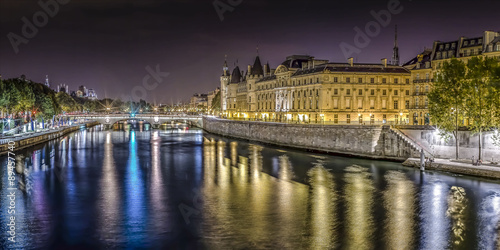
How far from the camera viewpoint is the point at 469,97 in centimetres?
4053

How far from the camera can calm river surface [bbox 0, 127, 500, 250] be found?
70.5 ft

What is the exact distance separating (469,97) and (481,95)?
3.39 ft

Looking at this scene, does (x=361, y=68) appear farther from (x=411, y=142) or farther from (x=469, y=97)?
(x=469, y=97)

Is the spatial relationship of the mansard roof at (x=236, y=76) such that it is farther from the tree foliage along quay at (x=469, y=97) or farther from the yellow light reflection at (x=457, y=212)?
the yellow light reflection at (x=457, y=212)

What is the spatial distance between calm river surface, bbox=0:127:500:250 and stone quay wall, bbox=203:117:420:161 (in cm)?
322

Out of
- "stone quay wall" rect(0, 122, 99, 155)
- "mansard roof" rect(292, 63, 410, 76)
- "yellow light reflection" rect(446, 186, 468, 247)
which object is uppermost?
"mansard roof" rect(292, 63, 410, 76)

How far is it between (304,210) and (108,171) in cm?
2386

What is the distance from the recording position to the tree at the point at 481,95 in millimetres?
38750

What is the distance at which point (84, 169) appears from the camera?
4384 centimetres

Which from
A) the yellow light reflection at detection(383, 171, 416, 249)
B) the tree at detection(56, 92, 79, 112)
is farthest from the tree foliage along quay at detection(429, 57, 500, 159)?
the tree at detection(56, 92, 79, 112)

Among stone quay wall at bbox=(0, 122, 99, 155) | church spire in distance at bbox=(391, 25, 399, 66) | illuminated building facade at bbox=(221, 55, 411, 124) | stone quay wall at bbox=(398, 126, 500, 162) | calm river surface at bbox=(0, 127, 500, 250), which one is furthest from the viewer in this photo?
church spire in distance at bbox=(391, 25, 399, 66)

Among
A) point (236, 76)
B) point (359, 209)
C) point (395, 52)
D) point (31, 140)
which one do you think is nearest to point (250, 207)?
point (359, 209)

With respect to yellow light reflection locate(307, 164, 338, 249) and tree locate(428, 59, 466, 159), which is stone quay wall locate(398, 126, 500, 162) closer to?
tree locate(428, 59, 466, 159)

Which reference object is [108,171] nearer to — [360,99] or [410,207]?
[410,207]
